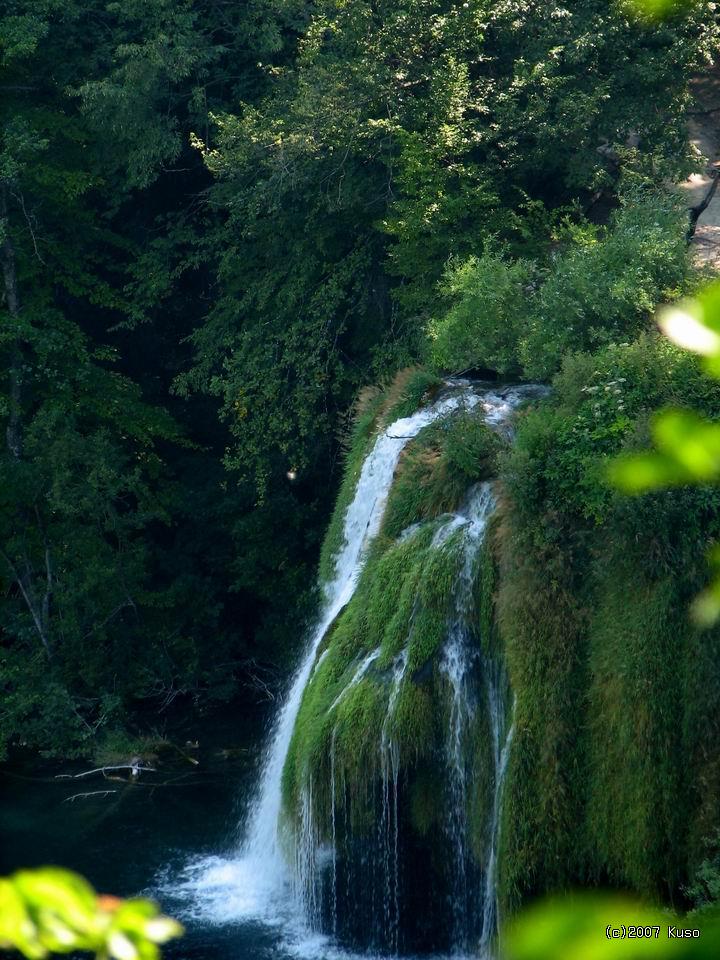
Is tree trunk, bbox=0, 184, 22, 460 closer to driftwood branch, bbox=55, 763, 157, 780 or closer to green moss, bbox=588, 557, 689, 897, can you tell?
driftwood branch, bbox=55, 763, 157, 780

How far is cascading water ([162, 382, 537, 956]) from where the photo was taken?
30.4ft

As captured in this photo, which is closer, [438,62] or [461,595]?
[461,595]

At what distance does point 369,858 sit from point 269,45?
435 inches

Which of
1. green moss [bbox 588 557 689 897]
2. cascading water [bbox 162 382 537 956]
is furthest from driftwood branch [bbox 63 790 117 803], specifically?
green moss [bbox 588 557 689 897]

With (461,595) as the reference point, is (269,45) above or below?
above

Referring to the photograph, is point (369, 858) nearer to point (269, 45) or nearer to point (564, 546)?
point (564, 546)

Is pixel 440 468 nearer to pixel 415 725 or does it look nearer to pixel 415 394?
pixel 415 394

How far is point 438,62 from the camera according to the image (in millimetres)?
14414

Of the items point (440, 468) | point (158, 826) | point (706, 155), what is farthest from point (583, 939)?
point (706, 155)

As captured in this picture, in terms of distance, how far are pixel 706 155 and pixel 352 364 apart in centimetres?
514

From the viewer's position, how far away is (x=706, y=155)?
52.2ft

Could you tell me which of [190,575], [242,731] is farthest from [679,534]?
[190,575]

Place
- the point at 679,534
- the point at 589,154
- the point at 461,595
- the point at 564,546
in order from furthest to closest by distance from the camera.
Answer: the point at 589,154
the point at 461,595
the point at 564,546
the point at 679,534

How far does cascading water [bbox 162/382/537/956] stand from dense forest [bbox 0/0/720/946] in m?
0.19
